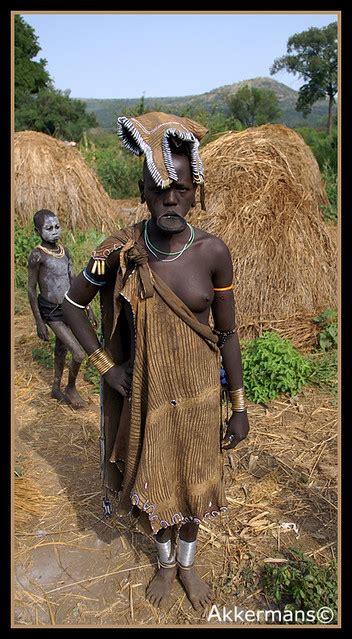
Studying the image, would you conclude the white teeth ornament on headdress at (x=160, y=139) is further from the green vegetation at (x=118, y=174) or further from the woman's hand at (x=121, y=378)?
the green vegetation at (x=118, y=174)

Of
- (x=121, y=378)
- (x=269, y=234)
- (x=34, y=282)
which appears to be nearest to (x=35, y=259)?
(x=34, y=282)

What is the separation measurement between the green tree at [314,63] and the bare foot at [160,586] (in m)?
40.4

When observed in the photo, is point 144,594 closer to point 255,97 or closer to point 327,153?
point 327,153

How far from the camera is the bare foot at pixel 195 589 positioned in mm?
2445

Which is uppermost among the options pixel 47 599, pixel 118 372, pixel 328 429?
pixel 118 372

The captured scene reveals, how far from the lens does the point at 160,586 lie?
2510mm

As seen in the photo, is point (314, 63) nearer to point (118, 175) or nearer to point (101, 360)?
point (118, 175)

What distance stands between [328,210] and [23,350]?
5416 mm

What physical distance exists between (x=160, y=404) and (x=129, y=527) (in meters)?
1.34

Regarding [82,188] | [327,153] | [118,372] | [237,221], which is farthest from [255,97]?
[118,372]

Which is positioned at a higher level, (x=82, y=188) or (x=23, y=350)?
(x=82, y=188)

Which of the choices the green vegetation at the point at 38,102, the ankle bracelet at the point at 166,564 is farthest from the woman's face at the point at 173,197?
the green vegetation at the point at 38,102

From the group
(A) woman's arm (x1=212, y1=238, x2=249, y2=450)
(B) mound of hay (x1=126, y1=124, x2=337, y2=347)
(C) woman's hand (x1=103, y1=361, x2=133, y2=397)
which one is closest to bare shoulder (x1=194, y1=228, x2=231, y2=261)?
(A) woman's arm (x1=212, y1=238, x2=249, y2=450)

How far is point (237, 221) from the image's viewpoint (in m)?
5.38
